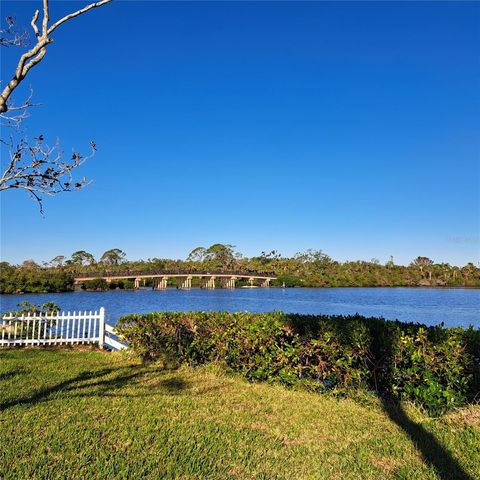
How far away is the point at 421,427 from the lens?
5.41 m

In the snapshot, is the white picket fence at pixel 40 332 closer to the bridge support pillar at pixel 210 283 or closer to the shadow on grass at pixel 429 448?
the shadow on grass at pixel 429 448

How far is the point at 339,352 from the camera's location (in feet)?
23.4

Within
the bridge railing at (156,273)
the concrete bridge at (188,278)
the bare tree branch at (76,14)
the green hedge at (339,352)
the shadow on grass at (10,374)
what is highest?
the bare tree branch at (76,14)

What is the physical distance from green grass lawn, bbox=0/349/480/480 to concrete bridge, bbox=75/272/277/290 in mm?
70832

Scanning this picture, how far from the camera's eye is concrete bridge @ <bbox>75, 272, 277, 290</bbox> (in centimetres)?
7812

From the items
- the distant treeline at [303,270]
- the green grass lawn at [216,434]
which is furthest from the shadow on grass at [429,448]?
the distant treeline at [303,270]

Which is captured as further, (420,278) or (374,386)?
(420,278)

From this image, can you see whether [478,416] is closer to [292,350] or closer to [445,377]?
[445,377]

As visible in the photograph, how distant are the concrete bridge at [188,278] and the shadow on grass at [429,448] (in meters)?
73.3

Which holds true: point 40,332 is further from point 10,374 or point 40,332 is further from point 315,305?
point 315,305

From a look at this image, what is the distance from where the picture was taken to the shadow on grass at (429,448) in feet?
13.2

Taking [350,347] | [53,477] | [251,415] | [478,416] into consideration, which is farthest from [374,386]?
[53,477]

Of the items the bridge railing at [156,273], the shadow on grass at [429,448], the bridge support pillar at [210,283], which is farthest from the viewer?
the bridge support pillar at [210,283]

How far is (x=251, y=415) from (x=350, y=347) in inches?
83.8
